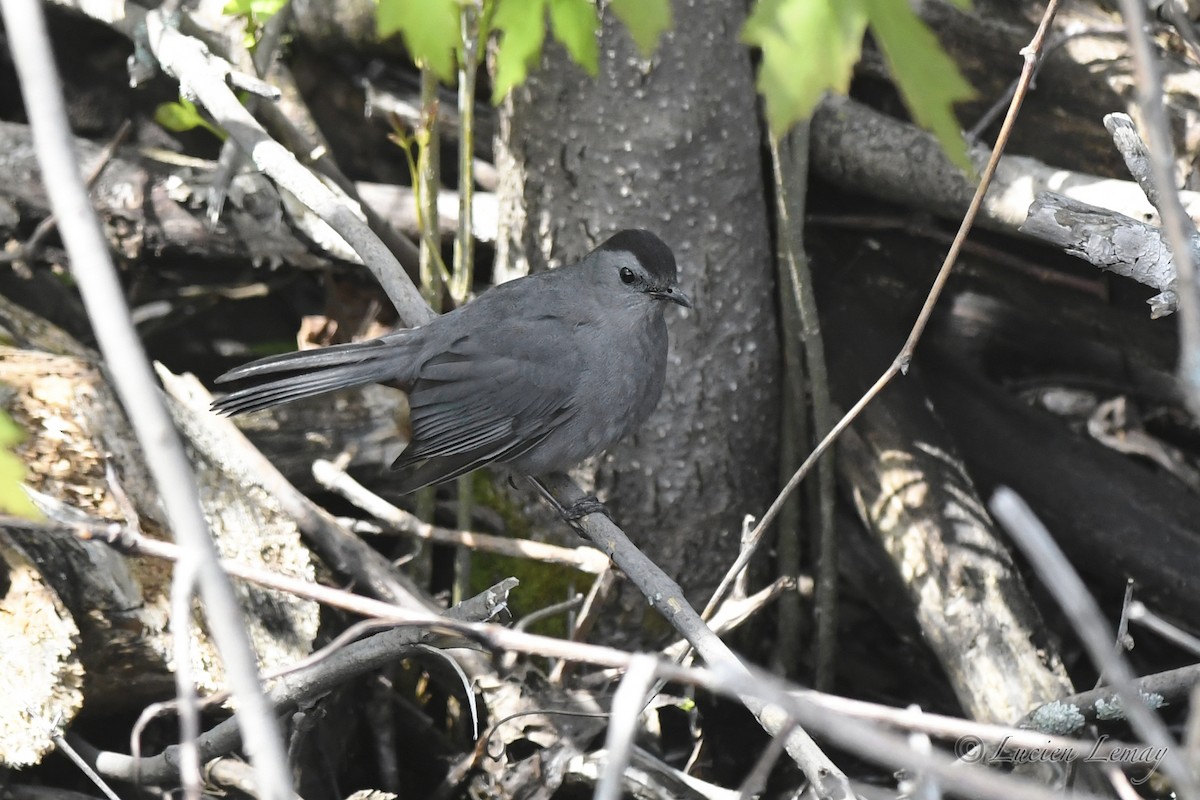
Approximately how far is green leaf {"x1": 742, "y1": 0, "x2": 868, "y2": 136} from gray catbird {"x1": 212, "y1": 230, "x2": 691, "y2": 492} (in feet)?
5.00

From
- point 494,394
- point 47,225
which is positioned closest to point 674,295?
point 494,394

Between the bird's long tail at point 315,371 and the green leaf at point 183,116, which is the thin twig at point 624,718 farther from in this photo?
the green leaf at point 183,116

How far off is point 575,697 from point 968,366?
68.6 inches

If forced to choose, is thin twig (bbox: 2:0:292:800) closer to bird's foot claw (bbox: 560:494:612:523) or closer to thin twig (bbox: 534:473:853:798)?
thin twig (bbox: 534:473:853:798)

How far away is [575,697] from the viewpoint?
10.7 ft

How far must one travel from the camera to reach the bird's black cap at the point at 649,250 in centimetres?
310

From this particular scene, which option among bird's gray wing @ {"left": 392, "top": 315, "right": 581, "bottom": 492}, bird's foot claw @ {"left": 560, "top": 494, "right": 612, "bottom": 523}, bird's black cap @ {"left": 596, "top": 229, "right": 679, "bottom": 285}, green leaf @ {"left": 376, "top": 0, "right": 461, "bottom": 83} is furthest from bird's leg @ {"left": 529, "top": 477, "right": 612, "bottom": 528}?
green leaf @ {"left": 376, "top": 0, "right": 461, "bottom": 83}

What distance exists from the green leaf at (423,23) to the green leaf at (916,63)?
27.7 inches

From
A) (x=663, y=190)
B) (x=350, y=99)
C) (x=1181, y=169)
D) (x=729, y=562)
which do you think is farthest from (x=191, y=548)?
(x=350, y=99)

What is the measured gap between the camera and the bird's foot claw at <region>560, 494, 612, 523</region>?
302cm

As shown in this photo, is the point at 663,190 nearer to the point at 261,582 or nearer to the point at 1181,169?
the point at 1181,169

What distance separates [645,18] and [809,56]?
32cm

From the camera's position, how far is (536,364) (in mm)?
3316

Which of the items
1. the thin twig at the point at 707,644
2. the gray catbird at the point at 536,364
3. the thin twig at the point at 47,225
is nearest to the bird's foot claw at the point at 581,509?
the gray catbird at the point at 536,364
